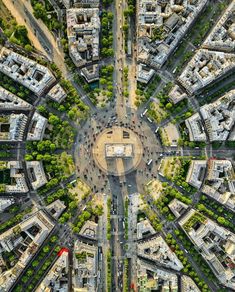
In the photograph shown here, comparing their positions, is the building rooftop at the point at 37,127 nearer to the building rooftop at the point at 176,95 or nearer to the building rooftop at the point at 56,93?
the building rooftop at the point at 56,93

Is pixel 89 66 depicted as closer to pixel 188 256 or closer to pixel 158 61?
pixel 158 61

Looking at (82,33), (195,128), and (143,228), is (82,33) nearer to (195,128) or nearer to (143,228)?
(195,128)

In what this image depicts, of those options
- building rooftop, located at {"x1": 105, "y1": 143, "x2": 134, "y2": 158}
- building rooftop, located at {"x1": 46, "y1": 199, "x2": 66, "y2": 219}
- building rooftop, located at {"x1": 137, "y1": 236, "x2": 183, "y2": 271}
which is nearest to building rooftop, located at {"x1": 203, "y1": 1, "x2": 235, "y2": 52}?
building rooftop, located at {"x1": 105, "y1": 143, "x2": 134, "y2": 158}

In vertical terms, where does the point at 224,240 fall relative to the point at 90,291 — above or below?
above

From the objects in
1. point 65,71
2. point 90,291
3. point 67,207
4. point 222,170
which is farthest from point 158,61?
point 90,291

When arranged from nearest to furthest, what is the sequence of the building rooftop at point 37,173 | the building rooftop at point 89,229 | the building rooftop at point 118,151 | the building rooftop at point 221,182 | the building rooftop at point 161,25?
the building rooftop at point 161,25 → the building rooftop at point 37,173 → the building rooftop at point 118,151 → the building rooftop at point 89,229 → the building rooftop at point 221,182

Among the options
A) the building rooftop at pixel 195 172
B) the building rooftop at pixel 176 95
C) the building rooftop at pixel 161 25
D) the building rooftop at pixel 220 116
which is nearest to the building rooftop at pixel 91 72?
the building rooftop at pixel 161 25
